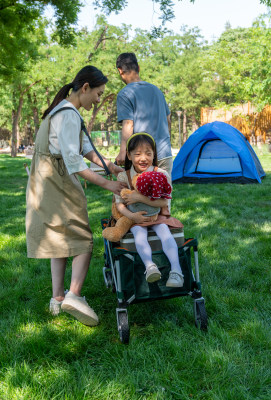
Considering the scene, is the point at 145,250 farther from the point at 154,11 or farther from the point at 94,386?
the point at 154,11

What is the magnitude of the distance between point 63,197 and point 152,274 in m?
0.90

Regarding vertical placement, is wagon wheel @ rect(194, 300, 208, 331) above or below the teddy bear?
below

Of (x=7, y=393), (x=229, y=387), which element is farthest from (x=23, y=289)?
(x=229, y=387)

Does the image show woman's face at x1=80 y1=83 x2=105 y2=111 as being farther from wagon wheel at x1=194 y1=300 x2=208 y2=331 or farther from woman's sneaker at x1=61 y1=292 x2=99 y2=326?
wagon wheel at x1=194 y1=300 x2=208 y2=331

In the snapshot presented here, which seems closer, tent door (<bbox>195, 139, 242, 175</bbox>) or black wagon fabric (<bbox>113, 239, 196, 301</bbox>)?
black wagon fabric (<bbox>113, 239, 196, 301</bbox>)

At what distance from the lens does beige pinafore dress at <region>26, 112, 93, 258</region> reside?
9.22 ft

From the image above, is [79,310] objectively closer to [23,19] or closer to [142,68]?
[23,19]

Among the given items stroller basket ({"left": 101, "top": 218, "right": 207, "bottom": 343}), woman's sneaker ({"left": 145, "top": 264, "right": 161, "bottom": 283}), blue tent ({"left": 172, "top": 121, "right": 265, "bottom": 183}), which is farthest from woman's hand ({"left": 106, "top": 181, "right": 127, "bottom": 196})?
blue tent ({"left": 172, "top": 121, "right": 265, "bottom": 183})

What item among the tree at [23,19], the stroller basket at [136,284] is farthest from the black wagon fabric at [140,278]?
the tree at [23,19]

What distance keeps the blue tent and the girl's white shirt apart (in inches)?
306

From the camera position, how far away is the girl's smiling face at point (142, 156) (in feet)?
9.47

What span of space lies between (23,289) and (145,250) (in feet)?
5.12

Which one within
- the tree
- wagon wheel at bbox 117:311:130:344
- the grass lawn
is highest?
the tree

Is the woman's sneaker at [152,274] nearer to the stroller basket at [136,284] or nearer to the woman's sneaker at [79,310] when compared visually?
the stroller basket at [136,284]
